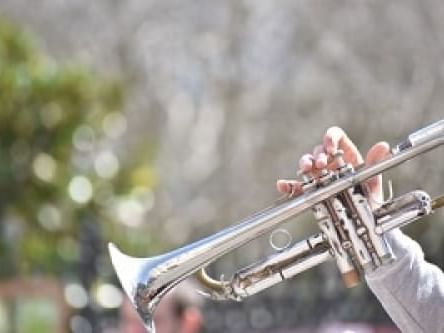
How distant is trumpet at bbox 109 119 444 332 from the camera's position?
3518 mm

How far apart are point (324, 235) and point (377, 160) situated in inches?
8.2

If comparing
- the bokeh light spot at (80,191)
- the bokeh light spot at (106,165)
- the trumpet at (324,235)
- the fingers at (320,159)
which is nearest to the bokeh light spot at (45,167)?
the bokeh light spot at (80,191)

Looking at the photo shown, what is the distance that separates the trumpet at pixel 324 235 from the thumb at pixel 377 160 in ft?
0.07

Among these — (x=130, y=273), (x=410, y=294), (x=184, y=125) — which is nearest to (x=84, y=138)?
(x=184, y=125)

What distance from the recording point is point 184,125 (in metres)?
14.3

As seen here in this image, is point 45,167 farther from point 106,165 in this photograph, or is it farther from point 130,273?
point 130,273

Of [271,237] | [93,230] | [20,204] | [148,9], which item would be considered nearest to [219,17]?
[148,9]

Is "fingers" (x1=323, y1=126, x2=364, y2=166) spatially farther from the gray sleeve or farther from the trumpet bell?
the trumpet bell

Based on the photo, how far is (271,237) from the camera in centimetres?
375

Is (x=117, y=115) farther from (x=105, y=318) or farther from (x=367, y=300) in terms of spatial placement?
(x=367, y=300)

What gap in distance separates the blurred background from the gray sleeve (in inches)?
160

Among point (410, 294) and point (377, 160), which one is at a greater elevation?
point (377, 160)

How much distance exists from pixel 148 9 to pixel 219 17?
2.13ft

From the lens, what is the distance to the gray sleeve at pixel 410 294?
133 inches
